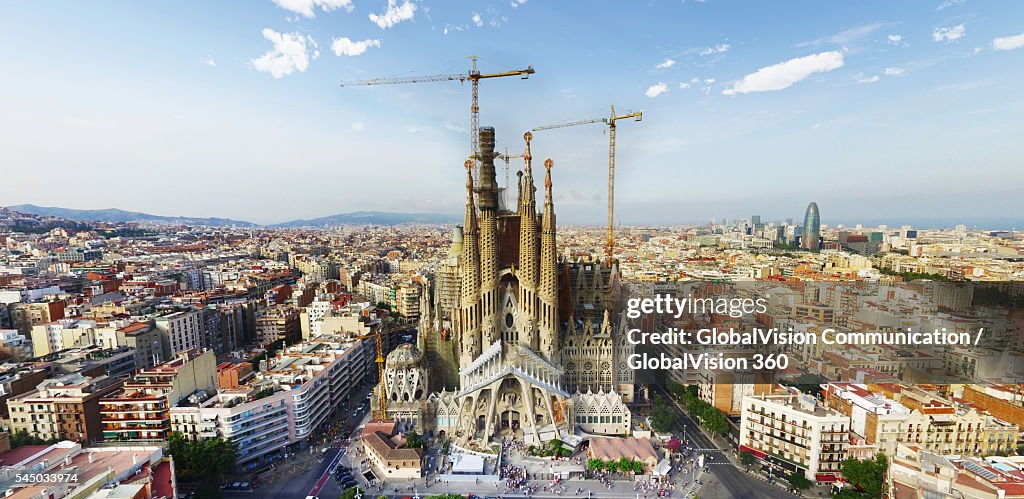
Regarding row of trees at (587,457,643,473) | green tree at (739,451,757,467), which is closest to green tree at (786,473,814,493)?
green tree at (739,451,757,467)

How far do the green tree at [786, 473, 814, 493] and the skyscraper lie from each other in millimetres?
99660

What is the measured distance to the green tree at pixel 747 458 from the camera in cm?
2992

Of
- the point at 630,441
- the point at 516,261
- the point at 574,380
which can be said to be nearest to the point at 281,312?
the point at 516,261

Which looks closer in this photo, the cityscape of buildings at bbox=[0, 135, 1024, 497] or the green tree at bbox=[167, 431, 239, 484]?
the green tree at bbox=[167, 431, 239, 484]

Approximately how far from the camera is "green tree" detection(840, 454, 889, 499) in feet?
82.2

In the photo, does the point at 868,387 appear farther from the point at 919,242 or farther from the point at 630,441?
the point at 919,242

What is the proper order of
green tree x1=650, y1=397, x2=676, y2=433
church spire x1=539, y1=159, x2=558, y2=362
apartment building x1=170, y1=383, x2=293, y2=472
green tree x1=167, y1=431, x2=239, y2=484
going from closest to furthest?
1. green tree x1=167, y1=431, x2=239, y2=484
2. apartment building x1=170, y1=383, x2=293, y2=472
3. green tree x1=650, y1=397, x2=676, y2=433
4. church spire x1=539, y1=159, x2=558, y2=362

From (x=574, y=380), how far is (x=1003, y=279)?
54629 millimetres

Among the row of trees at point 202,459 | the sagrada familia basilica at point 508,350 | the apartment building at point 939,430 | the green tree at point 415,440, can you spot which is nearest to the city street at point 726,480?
the sagrada familia basilica at point 508,350

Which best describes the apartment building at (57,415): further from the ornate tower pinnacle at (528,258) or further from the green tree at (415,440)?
the ornate tower pinnacle at (528,258)

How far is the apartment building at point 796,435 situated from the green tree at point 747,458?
32 cm

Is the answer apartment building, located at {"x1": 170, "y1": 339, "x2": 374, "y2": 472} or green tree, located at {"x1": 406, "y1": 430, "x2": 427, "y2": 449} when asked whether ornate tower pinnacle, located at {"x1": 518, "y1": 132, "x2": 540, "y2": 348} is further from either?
apartment building, located at {"x1": 170, "y1": 339, "x2": 374, "y2": 472}

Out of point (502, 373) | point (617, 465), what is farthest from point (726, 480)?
point (502, 373)

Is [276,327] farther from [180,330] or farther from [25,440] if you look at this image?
[25,440]
